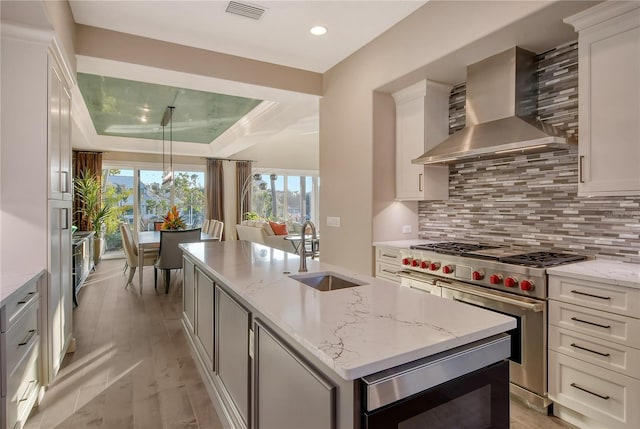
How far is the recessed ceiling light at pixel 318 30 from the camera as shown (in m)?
3.19

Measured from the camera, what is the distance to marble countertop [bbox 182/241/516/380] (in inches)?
37.9

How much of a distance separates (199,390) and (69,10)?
308 cm

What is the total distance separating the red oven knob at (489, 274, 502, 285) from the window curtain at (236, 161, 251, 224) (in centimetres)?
773

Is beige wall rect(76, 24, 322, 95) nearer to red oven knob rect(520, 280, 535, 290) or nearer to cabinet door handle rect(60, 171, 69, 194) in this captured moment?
cabinet door handle rect(60, 171, 69, 194)

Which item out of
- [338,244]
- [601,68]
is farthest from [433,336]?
[338,244]

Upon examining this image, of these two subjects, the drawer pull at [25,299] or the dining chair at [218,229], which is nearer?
the drawer pull at [25,299]

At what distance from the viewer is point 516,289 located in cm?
226

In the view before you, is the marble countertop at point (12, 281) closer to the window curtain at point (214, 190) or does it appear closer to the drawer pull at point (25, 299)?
the drawer pull at point (25, 299)

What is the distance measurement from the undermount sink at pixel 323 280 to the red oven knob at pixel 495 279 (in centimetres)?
107

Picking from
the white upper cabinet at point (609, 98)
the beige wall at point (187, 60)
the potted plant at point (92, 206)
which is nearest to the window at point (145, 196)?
the potted plant at point (92, 206)

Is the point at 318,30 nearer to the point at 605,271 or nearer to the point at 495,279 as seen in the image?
the point at 495,279

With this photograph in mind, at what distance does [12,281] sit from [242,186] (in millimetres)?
7549

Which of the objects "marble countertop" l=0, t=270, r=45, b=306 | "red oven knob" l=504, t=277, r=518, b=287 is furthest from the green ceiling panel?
"red oven knob" l=504, t=277, r=518, b=287

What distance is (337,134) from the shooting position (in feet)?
13.4
